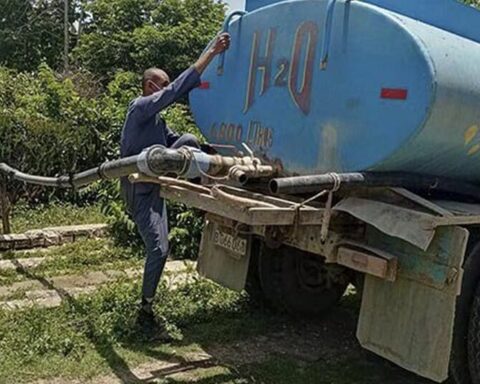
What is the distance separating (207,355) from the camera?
4.47m

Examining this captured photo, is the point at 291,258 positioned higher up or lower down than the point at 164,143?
lower down

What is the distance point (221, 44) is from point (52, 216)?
4.92 metres

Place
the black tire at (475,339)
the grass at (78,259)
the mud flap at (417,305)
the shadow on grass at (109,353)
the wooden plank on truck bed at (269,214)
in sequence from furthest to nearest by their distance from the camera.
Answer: the grass at (78,259) → the shadow on grass at (109,353) → the black tire at (475,339) → the wooden plank on truck bed at (269,214) → the mud flap at (417,305)

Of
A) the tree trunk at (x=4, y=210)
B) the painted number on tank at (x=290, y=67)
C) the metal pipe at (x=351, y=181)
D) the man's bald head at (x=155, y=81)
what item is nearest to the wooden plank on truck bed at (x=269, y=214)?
the metal pipe at (x=351, y=181)

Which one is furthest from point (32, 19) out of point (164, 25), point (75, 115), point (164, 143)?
point (164, 143)

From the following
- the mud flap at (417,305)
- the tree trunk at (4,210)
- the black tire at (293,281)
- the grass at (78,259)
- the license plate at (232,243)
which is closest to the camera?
the mud flap at (417,305)

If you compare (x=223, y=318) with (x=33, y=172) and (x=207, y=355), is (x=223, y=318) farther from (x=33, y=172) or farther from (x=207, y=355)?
(x=33, y=172)

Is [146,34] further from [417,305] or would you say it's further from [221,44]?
[417,305]

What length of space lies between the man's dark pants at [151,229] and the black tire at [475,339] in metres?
1.95

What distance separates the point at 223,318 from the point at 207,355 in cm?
65

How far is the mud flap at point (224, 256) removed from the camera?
4.34 m

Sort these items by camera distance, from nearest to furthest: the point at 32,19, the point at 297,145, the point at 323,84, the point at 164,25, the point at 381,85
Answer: the point at 381,85 < the point at 323,84 < the point at 297,145 < the point at 164,25 < the point at 32,19

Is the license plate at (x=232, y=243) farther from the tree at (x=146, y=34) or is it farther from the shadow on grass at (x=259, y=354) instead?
the tree at (x=146, y=34)

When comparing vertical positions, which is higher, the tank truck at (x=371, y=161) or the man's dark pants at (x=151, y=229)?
the tank truck at (x=371, y=161)
